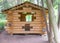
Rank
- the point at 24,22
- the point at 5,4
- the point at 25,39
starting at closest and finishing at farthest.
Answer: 1. the point at 25,39
2. the point at 24,22
3. the point at 5,4

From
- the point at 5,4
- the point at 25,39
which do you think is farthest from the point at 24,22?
the point at 5,4

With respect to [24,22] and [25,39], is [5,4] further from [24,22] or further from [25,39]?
[25,39]

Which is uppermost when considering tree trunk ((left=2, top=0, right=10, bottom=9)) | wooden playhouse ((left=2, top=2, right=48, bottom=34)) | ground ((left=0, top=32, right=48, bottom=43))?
tree trunk ((left=2, top=0, right=10, bottom=9))

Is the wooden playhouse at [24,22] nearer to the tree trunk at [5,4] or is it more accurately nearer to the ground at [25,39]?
the ground at [25,39]

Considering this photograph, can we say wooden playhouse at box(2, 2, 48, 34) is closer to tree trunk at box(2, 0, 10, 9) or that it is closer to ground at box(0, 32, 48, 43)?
ground at box(0, 32, 48, 43)

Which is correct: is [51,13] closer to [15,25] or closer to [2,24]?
[15,25]

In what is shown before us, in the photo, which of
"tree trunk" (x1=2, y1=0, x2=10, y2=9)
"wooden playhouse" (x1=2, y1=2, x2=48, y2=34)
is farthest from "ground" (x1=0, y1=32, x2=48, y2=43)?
"tree trunk" (x1=2, y1=0, x2=10, y2=9)

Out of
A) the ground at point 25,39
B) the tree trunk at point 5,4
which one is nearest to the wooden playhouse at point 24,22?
the ground at point 25,39

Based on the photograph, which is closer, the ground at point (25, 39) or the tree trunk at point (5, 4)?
the ground at point (25, 39)

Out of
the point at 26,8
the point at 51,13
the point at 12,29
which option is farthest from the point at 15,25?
the point at 51,13

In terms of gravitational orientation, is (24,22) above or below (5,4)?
below

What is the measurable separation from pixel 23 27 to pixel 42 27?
4.90 feet

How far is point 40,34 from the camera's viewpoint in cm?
1228

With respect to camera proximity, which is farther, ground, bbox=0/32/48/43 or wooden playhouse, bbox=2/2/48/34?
wooden playhouse, bbox=2/2/48/34
